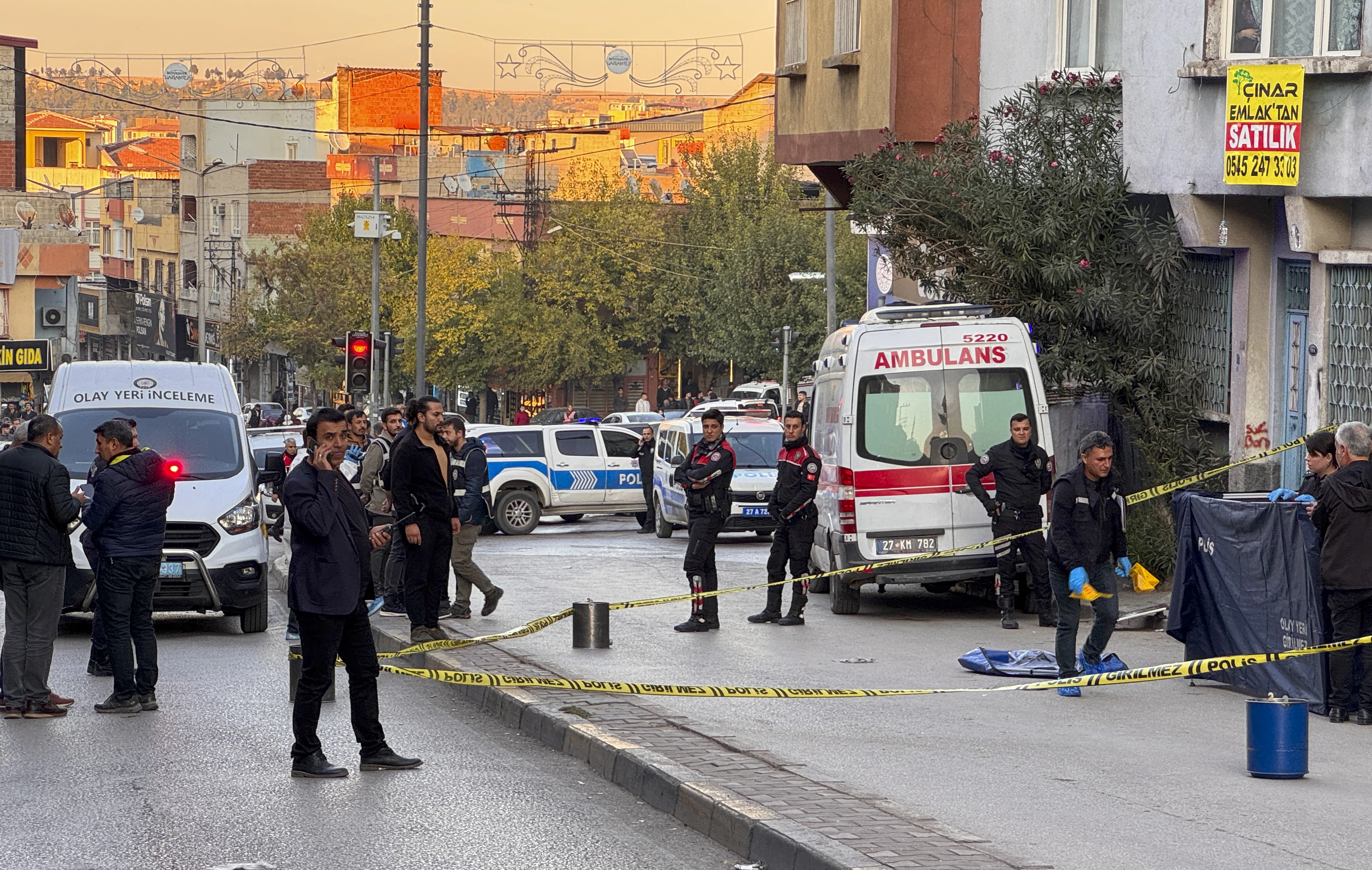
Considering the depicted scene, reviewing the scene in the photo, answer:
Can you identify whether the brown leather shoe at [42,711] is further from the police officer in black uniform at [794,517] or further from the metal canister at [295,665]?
the police officer in black uniform at [794,517]

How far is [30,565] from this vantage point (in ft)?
33.9

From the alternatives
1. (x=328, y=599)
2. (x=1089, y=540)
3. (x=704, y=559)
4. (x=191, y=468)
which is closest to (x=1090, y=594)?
(x=1089, y=540)

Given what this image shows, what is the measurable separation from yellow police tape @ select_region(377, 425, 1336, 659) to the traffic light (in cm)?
1347

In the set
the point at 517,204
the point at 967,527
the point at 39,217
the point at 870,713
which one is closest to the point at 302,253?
the point at 517,204

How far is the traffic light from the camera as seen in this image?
29969 millimetres

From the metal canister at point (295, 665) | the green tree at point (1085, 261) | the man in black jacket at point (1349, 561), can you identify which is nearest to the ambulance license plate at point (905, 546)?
the green tree at point (1085, 261)

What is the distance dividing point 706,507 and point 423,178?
24841mm

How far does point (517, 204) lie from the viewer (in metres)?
69.5

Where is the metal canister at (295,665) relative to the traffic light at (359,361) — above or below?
below

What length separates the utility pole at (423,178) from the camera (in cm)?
3741

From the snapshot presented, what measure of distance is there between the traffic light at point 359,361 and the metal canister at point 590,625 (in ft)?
57.2

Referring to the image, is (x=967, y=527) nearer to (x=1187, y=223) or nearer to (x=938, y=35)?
(x=1187, y=223)

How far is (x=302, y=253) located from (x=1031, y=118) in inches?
2072

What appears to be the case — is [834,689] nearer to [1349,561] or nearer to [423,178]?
[1349,561]
